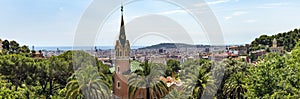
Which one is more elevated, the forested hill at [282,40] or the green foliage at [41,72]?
the forested hill at [282,40]

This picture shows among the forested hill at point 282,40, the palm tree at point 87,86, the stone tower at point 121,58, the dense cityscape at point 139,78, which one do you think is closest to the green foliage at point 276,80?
the dense cityscape at point 139,78

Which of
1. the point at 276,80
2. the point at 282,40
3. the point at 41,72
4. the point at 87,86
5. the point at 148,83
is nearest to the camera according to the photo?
the point at 276,80

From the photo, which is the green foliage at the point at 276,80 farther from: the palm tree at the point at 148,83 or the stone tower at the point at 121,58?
the stone tower at the point at 121,58

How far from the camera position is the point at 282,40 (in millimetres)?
82812

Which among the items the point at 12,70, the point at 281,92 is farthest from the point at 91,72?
the point at 12,70

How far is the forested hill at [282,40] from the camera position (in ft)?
252

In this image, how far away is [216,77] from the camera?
30391mm

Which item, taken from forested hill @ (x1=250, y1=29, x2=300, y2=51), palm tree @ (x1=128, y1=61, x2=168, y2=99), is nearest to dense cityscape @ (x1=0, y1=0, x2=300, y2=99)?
palm tree @ (x1=128, y1=61, x2=168, y2=99)

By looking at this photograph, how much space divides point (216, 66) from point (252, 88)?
13520mm

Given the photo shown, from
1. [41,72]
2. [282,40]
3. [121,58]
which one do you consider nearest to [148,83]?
[121,58]

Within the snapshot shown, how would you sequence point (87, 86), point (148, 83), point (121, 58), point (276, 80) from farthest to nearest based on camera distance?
point (121, 58)
point (148, 83)
point (87, 86)
point (276, 80)

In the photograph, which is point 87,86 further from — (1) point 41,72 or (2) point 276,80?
(1) point 41,72

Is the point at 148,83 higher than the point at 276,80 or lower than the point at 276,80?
lower

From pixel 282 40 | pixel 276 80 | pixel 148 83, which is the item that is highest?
pixel 282 40
